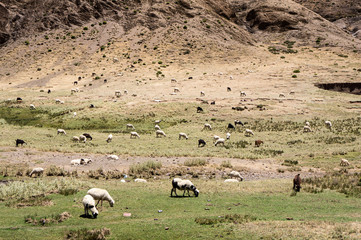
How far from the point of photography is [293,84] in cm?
7769

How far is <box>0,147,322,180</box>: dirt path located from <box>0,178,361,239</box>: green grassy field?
597cm

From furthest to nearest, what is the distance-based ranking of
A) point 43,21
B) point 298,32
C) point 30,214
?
1. point 298,32
2. point 43,21
3. point 30,214

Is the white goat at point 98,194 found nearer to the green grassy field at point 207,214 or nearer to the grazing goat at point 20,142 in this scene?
the green grassy field at point 207,214

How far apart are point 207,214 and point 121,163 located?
1533 centimetres

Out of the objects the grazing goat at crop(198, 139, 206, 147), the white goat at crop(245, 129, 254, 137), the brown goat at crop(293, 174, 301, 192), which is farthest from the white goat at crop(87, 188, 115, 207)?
the white goat at crop(245, 129, 254, 137)

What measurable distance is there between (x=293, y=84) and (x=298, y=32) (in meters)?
59.1

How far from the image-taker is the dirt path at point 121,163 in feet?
88.0

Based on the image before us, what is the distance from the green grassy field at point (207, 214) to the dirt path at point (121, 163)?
5969 millimetres

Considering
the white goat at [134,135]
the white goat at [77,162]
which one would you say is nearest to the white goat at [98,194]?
the white goat at [77,162]

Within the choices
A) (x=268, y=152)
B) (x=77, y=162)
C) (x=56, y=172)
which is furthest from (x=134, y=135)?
(x=56, y=172)

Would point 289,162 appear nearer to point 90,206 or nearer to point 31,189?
point 90,206

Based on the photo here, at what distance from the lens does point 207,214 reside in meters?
15.1

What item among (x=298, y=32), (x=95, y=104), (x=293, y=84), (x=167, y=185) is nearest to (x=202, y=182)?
(x=167, y=185)

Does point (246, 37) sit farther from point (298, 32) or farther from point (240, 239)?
point (240, 239)
